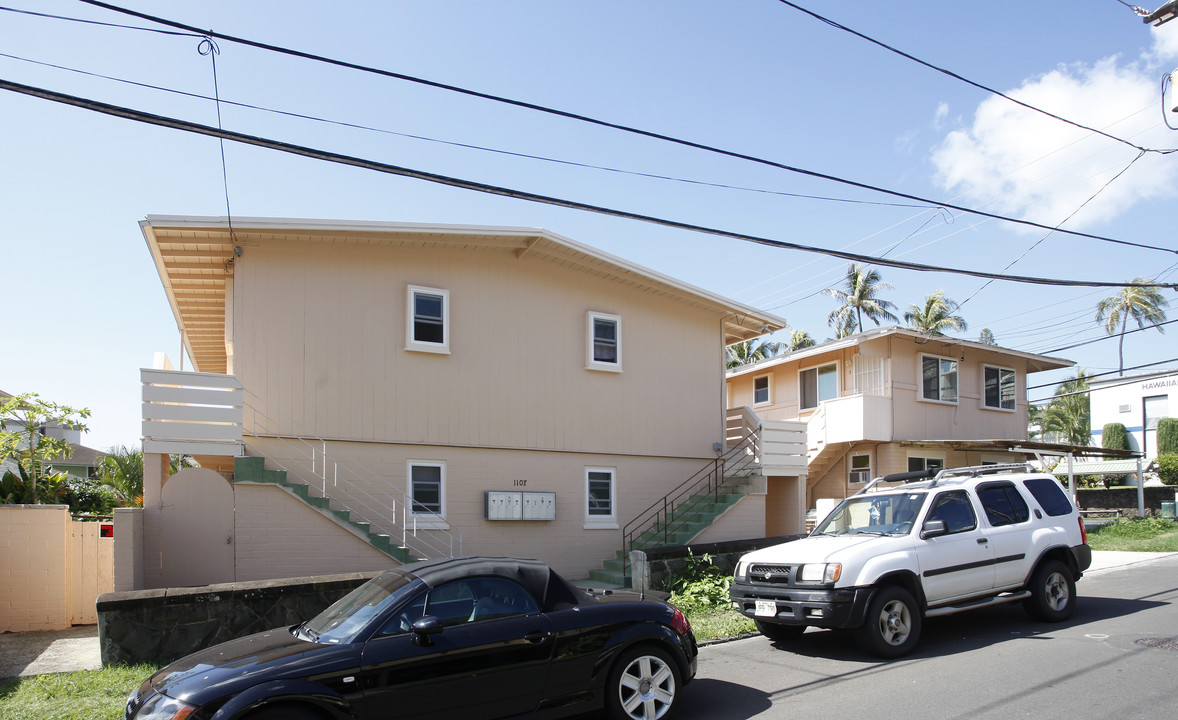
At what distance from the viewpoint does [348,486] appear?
1338 centimetres

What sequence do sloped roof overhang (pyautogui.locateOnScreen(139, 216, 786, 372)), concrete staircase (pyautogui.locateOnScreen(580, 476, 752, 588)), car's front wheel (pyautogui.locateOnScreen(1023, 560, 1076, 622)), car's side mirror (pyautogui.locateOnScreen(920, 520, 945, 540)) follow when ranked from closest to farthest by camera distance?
car's side mirror (pyautogui.locateOnScreen(920, 520, 945, 540)) < car's front wheel (pyautogui.locateOnScreen(1023, 560, 1076, 622)) < sloped roof overhang (pyautogui.locateOnScreen(139, 216, 786, 372)) < concrete staircase (pyautogui.locateOnScreen(580, 476, 752, 588))

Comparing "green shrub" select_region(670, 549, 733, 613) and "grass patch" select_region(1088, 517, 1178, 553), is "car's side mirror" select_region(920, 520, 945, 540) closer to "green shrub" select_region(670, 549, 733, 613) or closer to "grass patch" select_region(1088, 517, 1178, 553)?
"green shrub" select_region(670, 549, 733, 613)

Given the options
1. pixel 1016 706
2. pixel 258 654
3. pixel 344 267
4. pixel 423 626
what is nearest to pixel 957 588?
pixel 1016 706

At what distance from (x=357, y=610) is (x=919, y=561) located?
5988 millimetres

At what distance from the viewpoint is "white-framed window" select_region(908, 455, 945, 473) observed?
23.5m

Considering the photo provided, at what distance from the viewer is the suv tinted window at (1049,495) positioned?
34.2ft

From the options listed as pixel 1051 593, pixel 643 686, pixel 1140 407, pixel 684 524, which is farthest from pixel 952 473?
pixel 1140 407

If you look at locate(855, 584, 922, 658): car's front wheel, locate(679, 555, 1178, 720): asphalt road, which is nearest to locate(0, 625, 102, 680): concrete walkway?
locate(679, 555, 1178, 720): asphalt road

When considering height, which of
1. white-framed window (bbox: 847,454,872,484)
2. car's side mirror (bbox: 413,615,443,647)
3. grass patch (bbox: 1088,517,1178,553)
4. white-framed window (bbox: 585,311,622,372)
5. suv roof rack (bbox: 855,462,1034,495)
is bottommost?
grass patch (bbox: 1088,517,1178,553)

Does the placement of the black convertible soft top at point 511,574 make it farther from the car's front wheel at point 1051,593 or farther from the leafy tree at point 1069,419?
the leafy tree at point 1069,419

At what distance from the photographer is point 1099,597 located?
11.9 metres

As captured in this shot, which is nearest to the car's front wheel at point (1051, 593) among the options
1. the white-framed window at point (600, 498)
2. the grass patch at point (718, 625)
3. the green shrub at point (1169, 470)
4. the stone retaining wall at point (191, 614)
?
the grass patch at point (718, 625)

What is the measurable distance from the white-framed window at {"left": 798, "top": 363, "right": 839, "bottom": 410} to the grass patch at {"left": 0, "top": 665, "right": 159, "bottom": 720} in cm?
1949

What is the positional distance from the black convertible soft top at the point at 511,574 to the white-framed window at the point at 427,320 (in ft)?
26.1
